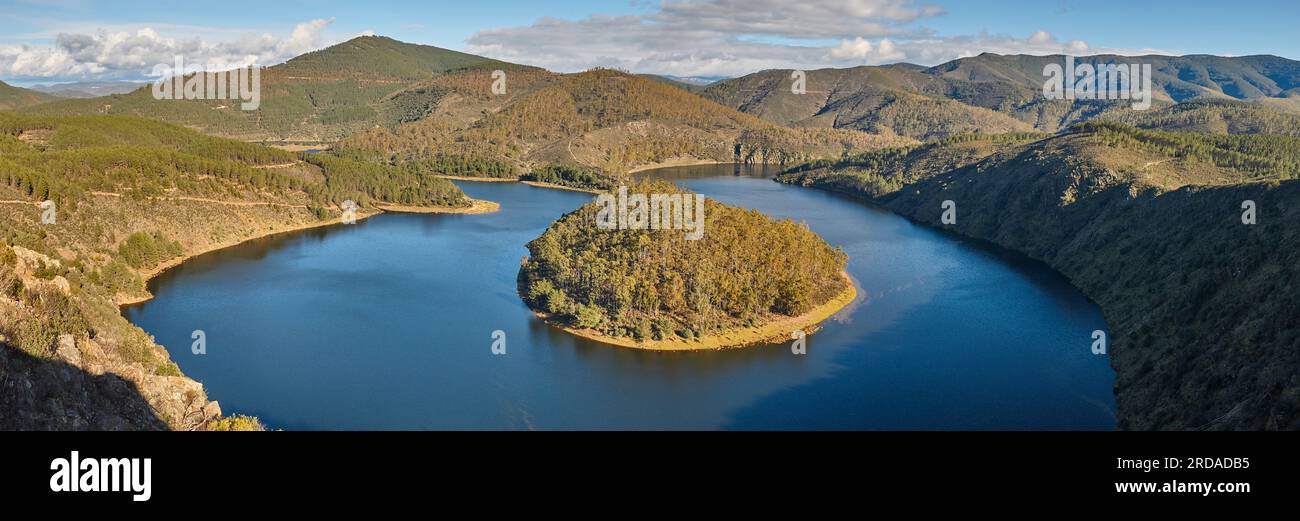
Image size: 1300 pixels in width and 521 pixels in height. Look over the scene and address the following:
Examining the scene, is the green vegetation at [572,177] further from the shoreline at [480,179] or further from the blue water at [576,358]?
the blue water at [576,358]

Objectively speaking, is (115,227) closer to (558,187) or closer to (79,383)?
(79,383)

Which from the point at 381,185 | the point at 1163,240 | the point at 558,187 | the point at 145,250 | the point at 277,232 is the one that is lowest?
the point at 145,250

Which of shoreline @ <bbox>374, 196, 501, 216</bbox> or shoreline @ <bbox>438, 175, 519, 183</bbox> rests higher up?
shoreline @ <bbox>438, 175, 519, 183</bbox>

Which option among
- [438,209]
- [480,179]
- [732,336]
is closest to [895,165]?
[480,179]

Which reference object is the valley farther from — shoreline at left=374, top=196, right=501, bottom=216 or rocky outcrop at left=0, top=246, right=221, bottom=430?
shoreline at left=374, top=196, right=501, bottom=216

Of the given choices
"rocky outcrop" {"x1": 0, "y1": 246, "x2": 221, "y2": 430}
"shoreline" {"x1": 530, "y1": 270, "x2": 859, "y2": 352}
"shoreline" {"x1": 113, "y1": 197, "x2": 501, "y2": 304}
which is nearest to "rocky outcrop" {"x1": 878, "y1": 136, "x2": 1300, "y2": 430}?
"shoreline" {"x1": 530, "y1": 270, "x2": 859, "y2": 352}
